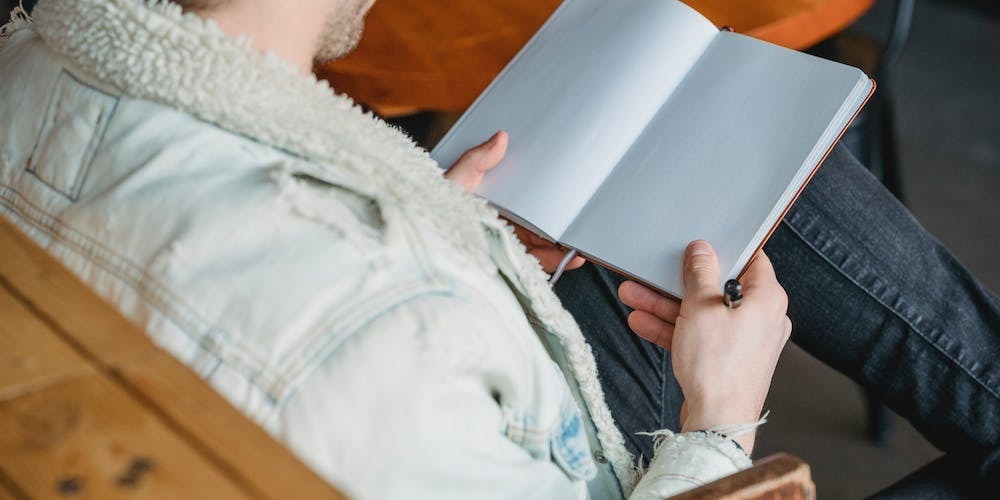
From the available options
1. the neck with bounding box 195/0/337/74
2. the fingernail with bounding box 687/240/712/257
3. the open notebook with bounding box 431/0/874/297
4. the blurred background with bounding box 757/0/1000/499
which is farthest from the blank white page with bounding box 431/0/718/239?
the blurred background with bounding box 757/0/1000/499

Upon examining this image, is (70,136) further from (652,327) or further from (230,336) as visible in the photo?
(652,327)

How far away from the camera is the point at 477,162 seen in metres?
0.83

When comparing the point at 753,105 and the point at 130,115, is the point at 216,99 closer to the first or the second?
the point at 130,115

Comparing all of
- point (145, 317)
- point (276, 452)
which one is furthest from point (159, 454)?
point (145, 317)

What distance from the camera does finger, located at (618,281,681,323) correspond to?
31.8 inches

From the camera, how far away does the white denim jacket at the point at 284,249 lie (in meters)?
0.50

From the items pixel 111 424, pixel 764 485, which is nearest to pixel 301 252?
pixel 111 424

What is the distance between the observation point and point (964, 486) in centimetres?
88

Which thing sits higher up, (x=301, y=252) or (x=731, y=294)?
(x=731, y=294)

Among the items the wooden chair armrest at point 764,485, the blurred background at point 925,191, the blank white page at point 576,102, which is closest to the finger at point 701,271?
the blank white page at point 576,102

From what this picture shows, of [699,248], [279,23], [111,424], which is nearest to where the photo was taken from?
[111,424]

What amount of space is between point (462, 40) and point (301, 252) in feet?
2.14

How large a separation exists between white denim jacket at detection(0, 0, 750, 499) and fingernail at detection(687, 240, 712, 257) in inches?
6.4

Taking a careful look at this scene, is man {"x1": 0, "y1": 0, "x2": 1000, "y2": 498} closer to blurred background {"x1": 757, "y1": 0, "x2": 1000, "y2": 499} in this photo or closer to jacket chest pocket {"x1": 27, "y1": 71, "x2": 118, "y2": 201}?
jacket chest pocket {"x1": 27, "y1": 71, "x2": 118, "y2": 201}
